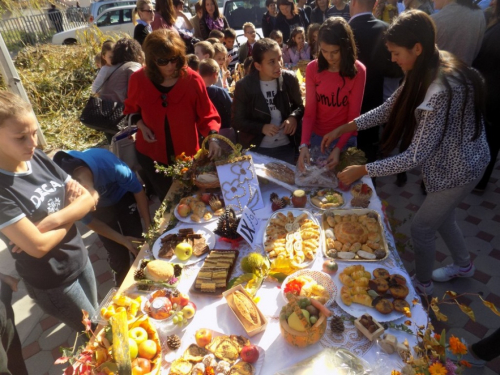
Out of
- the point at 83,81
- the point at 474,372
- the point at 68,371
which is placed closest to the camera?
the point at 68,371

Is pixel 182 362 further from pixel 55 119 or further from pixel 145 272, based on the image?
pixel 55 119

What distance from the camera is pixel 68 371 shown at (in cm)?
145

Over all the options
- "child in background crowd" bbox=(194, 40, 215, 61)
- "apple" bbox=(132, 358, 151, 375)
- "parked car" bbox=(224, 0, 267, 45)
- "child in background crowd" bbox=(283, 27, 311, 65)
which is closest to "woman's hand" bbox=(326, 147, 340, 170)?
"apple" bbox=(132, 358, 151, 375)

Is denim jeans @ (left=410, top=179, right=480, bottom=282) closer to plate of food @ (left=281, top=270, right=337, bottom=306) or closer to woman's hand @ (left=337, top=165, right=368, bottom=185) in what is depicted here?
woman's hand @ (left=337, top=165, right=368, bottom=185)

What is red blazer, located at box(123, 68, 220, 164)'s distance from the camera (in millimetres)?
2867

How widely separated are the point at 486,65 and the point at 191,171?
325 centimetres

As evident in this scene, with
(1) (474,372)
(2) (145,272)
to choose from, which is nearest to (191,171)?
(2) (145,272)

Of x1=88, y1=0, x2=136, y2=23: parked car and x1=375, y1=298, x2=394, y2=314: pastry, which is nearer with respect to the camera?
x1=375, y1=298, x2=394, y2=314: pastry

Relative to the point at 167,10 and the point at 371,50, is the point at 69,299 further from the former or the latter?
the point at 167,10

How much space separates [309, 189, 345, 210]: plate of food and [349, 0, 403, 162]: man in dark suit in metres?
1.65

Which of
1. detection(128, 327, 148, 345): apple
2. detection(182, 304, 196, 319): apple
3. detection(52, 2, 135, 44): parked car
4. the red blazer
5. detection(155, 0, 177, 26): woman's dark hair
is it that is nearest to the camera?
detection(128, 327, 148, 345): apple

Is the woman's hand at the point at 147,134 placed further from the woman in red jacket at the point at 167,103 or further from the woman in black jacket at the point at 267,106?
the woman in black jacket at the point at 267,106

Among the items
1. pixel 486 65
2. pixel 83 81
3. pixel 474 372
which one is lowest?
pixel 474 372

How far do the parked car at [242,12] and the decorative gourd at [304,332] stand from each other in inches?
315
